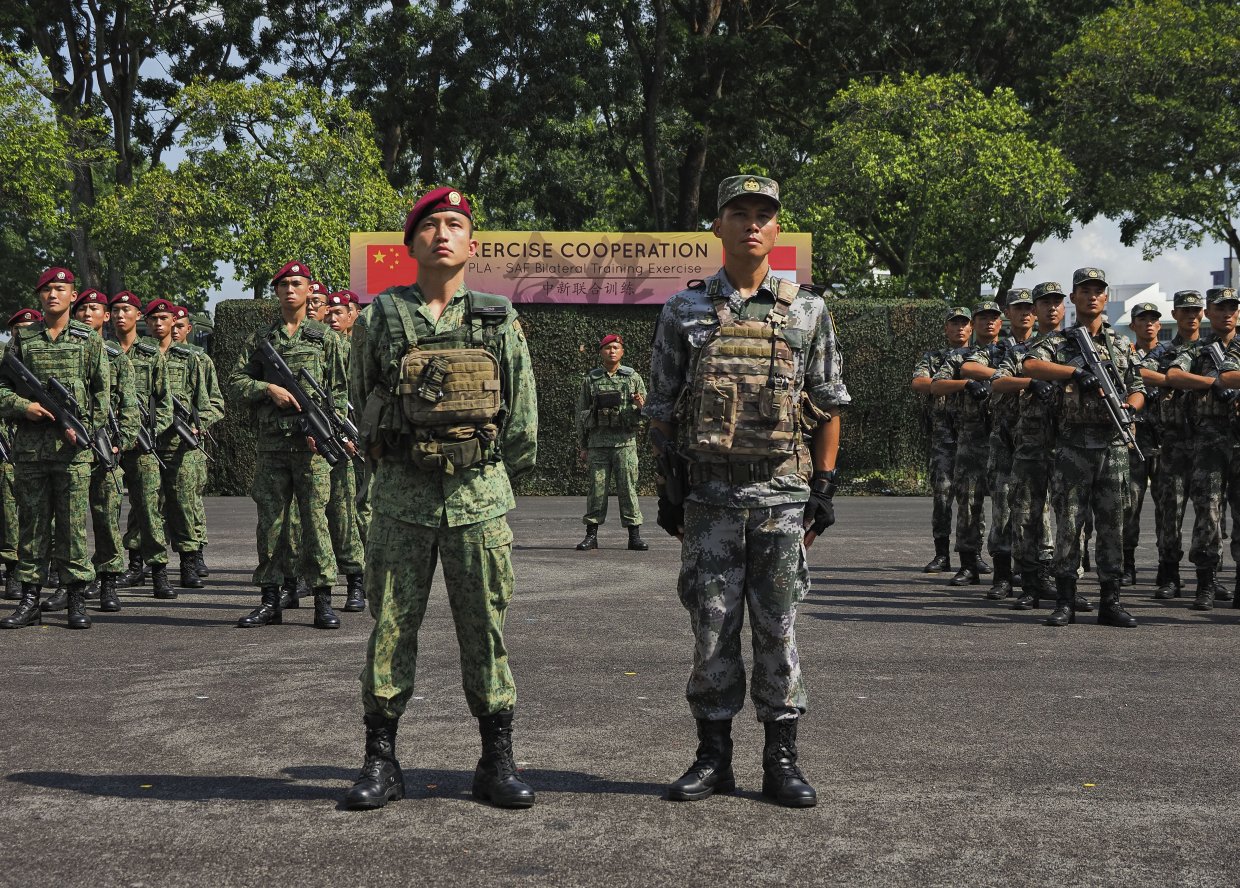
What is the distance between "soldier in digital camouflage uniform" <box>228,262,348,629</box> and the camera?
888 centimetres

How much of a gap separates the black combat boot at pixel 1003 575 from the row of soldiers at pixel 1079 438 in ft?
0.04

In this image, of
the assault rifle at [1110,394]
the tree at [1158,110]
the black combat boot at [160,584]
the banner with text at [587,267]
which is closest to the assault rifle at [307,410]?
the black combat boot at [160,584]

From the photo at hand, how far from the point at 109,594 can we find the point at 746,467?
6.39 m

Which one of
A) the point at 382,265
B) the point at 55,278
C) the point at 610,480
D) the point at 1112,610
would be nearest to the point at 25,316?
the point at 55,278

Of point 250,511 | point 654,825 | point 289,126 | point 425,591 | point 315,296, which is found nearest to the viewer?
point 654,825

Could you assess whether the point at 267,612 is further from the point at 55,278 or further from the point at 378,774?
the point at 378,774

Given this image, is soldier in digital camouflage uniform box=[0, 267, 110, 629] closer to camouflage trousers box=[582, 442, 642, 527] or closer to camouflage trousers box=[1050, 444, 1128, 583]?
camouflage trousers box=[582, 442, 642, 527]

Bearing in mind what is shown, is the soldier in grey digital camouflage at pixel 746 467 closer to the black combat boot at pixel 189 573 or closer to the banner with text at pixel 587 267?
the black combat boot at pixel 189 573

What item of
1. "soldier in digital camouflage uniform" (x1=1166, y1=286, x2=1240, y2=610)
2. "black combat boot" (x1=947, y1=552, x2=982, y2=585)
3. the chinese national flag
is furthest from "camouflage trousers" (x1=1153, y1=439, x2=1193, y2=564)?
the chinese national flag

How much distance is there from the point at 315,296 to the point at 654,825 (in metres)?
6.54

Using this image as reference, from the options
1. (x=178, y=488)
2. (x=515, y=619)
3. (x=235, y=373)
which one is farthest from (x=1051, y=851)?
(x=178, y=488)

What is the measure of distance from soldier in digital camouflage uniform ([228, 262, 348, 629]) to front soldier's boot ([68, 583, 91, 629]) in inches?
40.0

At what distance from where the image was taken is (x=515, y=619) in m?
9.36

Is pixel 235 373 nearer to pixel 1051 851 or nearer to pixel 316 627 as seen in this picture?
pixel 316 627
